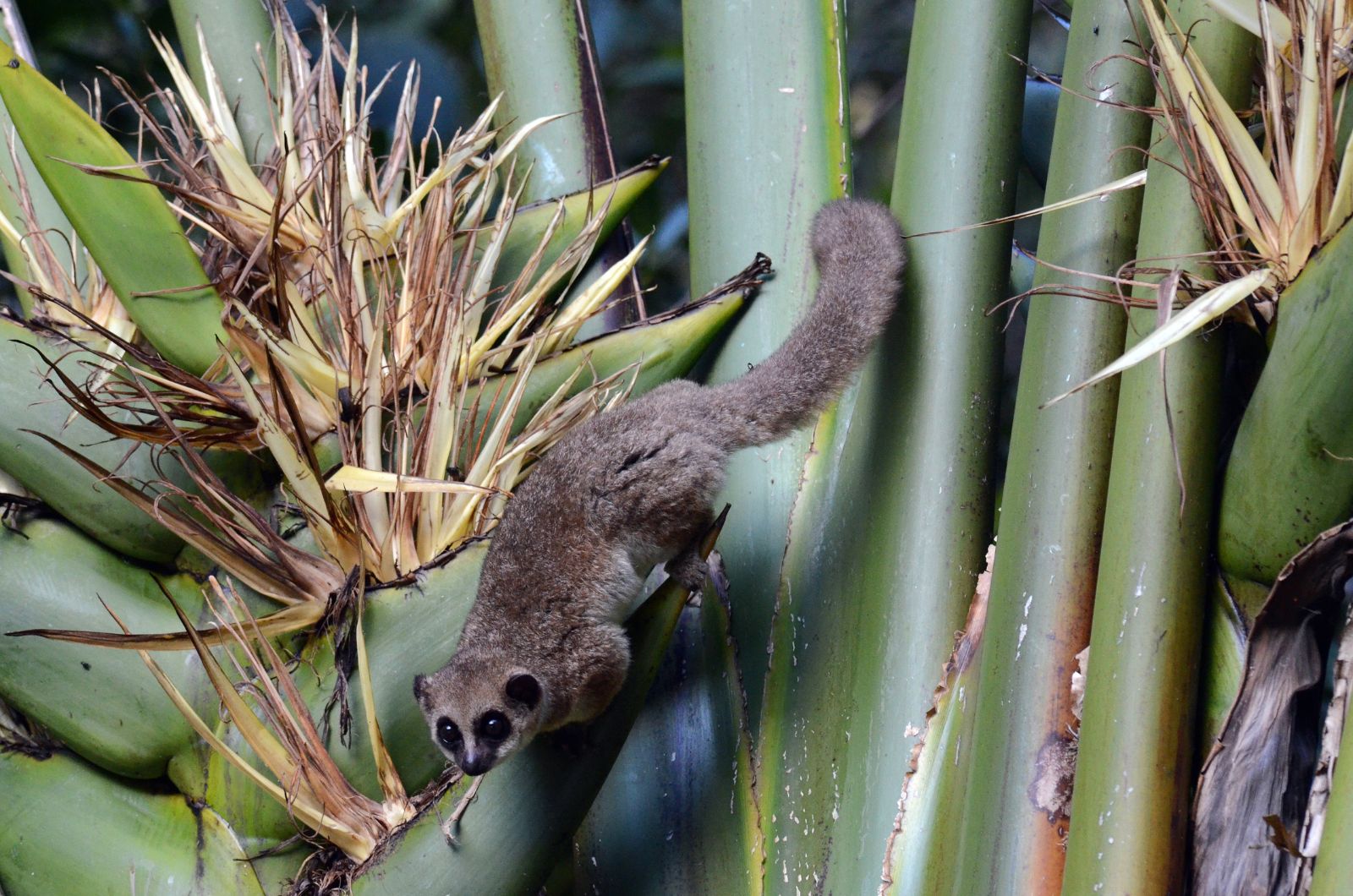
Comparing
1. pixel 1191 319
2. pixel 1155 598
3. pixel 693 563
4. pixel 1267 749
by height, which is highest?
pixel 1191 319

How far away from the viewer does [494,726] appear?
166cm

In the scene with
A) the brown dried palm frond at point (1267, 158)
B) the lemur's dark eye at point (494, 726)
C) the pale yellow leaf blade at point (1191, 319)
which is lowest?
the lemur's dark eye at point (494, 726)

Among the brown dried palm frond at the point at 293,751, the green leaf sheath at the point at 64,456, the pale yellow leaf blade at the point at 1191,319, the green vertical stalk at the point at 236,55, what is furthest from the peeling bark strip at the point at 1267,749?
the green vertical stalk at the point at 236,55

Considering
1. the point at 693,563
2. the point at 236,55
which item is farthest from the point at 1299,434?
the point at 236,55

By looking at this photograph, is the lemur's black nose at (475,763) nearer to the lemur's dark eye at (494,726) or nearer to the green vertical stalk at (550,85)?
the lemur's dark eye at (494,726)

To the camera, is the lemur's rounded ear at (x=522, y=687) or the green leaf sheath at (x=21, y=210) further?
the green leaf sheath at (x=21, y=210)

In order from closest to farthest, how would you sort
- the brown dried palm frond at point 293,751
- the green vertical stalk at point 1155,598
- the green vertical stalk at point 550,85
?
the green vertical stalk at point 1155,598 < the brown dried palm frond at point 293,751 < the green vertical stalk at point 550,85

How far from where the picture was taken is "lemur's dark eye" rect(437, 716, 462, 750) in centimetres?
162

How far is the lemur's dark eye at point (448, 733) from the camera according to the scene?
5.30 ft

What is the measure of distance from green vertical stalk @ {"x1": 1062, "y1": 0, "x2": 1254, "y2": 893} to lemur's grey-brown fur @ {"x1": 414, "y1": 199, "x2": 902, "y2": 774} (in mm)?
536

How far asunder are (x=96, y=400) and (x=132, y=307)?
0.15m

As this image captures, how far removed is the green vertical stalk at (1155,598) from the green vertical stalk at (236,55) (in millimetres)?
1700

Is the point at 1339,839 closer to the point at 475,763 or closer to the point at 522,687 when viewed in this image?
the point at 475,763

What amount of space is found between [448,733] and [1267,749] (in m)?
1.05
